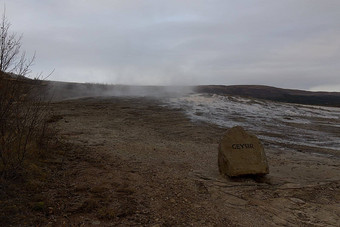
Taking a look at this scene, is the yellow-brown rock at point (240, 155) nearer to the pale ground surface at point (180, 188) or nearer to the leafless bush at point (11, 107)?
the pale ground surface at point (180, 188)

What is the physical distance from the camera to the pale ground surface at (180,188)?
4395 mm

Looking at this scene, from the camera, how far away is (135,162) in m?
7.08

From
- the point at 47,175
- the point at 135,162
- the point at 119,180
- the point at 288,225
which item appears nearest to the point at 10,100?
the point at 47,175

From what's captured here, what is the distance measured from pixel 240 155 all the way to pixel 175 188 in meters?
1.78

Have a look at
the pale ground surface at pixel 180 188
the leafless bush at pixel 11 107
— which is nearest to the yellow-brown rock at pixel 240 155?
the pale ground surface at pixel 180 188

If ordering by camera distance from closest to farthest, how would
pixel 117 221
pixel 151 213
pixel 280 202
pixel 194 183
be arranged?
pixel 117 221
pixel 151 213
pixel 280 202
pixel 194 183

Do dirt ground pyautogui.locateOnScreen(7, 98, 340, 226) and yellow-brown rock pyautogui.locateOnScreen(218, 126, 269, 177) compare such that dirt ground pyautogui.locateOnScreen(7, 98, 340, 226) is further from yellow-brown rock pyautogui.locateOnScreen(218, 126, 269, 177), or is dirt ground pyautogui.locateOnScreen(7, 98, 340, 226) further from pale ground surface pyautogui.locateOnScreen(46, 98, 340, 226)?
yellow-brown rock pyautogui.locateOnScreen(218, 126, 269, 177)

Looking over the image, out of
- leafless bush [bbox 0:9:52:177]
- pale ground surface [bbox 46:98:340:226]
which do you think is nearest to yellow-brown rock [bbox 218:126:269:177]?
pale ground surface [bbox 46:98:340:226]

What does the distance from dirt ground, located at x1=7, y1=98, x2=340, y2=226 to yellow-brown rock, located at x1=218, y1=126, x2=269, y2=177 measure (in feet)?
0.71

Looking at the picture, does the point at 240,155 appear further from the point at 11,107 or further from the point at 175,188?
the point at 11,107

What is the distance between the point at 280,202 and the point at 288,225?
0.88 meters

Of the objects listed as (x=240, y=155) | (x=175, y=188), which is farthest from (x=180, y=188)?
(x=240, y=155)

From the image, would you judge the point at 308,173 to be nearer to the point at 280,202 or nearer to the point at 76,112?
the point at 280,202

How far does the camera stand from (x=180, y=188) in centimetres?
556
